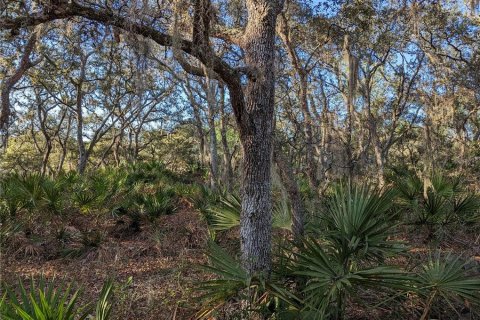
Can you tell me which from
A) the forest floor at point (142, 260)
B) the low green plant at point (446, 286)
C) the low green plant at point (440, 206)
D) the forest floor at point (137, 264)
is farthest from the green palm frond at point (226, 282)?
the low green plant at point (440, 206)

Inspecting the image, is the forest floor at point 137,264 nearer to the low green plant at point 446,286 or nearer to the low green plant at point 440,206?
the low green plant at point 446,286

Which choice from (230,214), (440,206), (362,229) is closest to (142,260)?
(230,214)

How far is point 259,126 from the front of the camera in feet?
14.3

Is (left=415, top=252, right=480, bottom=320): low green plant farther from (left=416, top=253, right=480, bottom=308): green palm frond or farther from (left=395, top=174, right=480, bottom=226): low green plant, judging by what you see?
(left=395, top=174, right=480, bottom=226): low green plant

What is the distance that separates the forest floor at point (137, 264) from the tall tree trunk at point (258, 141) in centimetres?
91

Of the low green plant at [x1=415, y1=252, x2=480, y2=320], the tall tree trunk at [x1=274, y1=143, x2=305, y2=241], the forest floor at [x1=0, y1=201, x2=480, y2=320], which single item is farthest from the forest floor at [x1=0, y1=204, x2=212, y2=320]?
the low green plant at [x1=415, y1=252, x2=480, y2=320]

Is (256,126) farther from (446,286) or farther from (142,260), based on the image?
(142,260)

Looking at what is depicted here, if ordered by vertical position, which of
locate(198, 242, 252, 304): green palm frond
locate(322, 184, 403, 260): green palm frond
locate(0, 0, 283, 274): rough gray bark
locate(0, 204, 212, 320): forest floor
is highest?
locate(0, 0, 283, 274): rough gray bark

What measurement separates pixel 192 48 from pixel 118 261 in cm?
485

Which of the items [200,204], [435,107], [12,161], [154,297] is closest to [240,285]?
[154,297]

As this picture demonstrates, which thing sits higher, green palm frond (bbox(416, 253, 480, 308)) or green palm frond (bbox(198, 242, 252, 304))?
green palm frond (bbox(198, 242, 252, 304))

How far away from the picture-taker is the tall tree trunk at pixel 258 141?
14.1ft

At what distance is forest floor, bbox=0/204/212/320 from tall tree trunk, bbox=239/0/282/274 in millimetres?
915

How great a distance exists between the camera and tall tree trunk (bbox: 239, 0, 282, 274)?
4.30 metres
